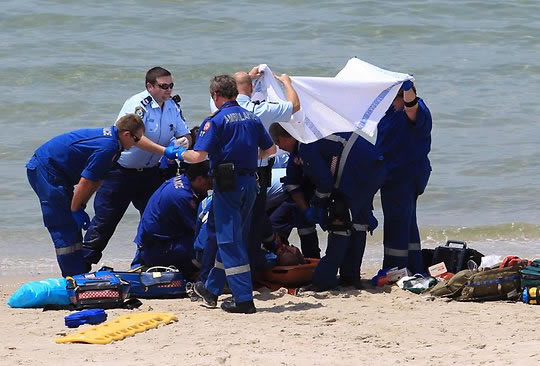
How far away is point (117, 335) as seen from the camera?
7551 millimetres

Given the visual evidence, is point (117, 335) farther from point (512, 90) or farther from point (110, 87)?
point (512, 90)

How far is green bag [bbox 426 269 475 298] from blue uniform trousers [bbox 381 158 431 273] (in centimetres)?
65

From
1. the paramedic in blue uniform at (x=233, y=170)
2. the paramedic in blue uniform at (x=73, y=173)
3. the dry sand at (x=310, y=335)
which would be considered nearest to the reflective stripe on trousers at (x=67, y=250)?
the paramedic in blue uniform at (x=73, y=173)

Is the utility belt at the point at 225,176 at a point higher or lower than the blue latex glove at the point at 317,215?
higher

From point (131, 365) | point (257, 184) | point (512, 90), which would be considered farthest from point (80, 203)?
point (512, 90)

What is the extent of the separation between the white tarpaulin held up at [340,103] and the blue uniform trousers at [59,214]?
1.83 metres

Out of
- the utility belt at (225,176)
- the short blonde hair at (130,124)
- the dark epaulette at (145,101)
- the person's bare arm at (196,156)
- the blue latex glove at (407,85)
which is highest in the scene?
the blue latex glove at (407,85)

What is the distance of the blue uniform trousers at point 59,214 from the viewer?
923 centimetres

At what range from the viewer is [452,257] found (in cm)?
970

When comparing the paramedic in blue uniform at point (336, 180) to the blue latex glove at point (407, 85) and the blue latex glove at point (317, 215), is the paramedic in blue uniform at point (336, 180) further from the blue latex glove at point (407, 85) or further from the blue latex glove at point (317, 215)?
the blue latex glove at point (407, 85)

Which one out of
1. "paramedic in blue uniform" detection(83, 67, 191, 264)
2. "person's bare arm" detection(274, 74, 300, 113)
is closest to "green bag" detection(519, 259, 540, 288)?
"person's bare arm" detection(274, 74, 300, 113)

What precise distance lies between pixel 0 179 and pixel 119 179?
4475 millimetres

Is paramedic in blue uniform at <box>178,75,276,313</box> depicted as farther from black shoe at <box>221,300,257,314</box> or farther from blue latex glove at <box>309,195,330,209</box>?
blue latex glove at <box>309,195,330,209</box>

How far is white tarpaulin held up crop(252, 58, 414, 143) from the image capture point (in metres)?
9.08
